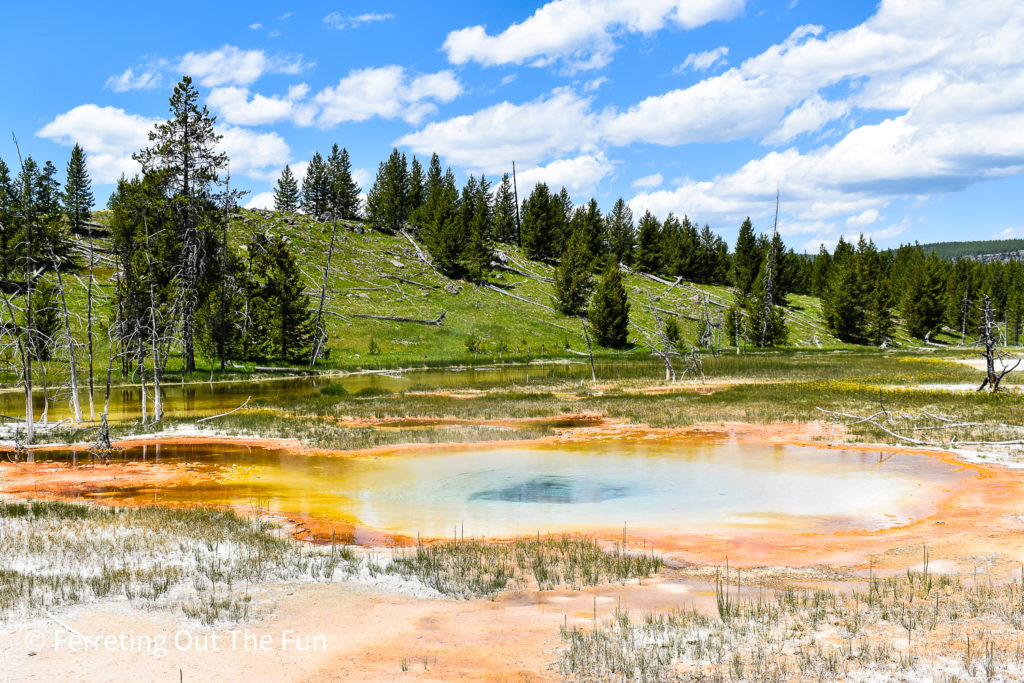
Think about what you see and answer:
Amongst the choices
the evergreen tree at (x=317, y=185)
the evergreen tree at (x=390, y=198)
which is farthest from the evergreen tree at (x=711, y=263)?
the evergreen tree at (x=317, y=185)

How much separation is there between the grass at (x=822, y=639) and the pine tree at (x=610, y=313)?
241ft

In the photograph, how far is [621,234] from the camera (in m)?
128

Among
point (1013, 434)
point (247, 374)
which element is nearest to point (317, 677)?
point (1013, 434)

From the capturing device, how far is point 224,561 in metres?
10.9

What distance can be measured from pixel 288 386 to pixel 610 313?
44.8 meters

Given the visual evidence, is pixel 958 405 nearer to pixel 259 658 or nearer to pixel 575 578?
pixel 575 578

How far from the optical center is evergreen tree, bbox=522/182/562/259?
120 metres

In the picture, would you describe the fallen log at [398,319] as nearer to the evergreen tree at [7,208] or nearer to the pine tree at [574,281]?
the pine tree at [574,281]

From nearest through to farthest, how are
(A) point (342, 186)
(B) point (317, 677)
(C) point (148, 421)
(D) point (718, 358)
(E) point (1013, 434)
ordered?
1. (B) point (317, 677)
2. (E) point (1013, 434)
3. (C) point (148, 421)
4. (D) point (718, 358)
5. (A) point (342, 186)

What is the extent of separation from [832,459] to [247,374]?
45300 millimetres

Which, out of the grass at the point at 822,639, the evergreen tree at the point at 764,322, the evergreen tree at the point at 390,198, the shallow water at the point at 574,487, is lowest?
the shallow water at the point at 574,487

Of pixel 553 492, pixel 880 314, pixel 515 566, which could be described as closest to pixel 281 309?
pixel 553 492

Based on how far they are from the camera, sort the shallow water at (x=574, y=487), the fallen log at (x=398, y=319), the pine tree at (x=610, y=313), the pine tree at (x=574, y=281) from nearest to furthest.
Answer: the shallow water at (x=574, y=487)
the fallen log at (x=398, y=319)
the pine tree at (x=610, y=313)
the pine tree at (x=574, y=281)

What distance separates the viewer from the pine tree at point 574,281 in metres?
92.6
